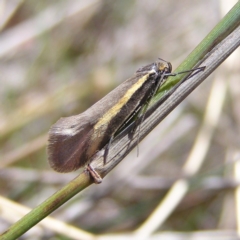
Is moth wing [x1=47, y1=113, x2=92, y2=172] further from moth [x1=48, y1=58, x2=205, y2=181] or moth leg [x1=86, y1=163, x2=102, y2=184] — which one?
moth leg [x1=86, y1=163, x2=102, y2=184]

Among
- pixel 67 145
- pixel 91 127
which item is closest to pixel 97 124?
pixel 91 127

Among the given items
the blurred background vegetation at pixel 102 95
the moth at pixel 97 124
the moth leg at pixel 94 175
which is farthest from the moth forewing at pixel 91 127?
the blurred background vegetation at pixel 102 95

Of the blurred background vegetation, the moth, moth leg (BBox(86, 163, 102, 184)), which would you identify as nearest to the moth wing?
the moth

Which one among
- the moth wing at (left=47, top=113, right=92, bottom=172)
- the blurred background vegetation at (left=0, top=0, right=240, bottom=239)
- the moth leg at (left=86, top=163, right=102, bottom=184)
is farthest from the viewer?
the blurred background vegetation at (left=0, top=0, right=240, bottom=239)

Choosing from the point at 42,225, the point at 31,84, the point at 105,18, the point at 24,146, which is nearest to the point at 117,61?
the point at 105,18

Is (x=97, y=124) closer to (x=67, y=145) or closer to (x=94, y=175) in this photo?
(x=67, y=145)

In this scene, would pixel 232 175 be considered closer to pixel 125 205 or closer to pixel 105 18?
pixel 125 205

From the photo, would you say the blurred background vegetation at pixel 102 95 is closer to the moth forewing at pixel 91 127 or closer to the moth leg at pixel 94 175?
the moth forewing at pixel 91 127
